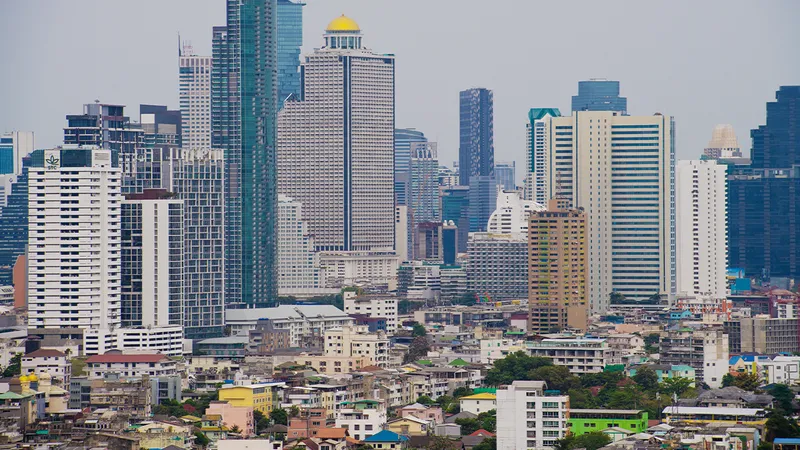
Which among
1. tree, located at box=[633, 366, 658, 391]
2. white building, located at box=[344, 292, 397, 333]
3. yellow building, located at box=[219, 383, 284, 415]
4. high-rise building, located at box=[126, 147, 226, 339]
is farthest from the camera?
white building, located at box=[344, 292, 397, 333]

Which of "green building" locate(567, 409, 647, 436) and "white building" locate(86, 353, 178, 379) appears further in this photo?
"white building" locate(86, 353, 178, 379)

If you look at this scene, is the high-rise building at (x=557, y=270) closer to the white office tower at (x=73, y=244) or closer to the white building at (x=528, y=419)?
the white office tower at (x=73, y=244)

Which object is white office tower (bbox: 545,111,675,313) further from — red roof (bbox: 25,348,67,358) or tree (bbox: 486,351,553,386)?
red roof (bbox: 25,348,67,358)

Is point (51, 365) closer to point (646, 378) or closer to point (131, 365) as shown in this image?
point (131, 365)

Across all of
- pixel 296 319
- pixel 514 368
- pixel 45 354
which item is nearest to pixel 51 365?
pixel 45 354

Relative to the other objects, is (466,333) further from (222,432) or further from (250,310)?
(222,432)

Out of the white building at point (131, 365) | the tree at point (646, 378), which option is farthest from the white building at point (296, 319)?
the tree at point (646, 378)

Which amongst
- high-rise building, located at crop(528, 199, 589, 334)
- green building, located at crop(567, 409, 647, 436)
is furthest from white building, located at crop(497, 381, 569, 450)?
high-rise building, located at crop(528, 199, 589, 334)
